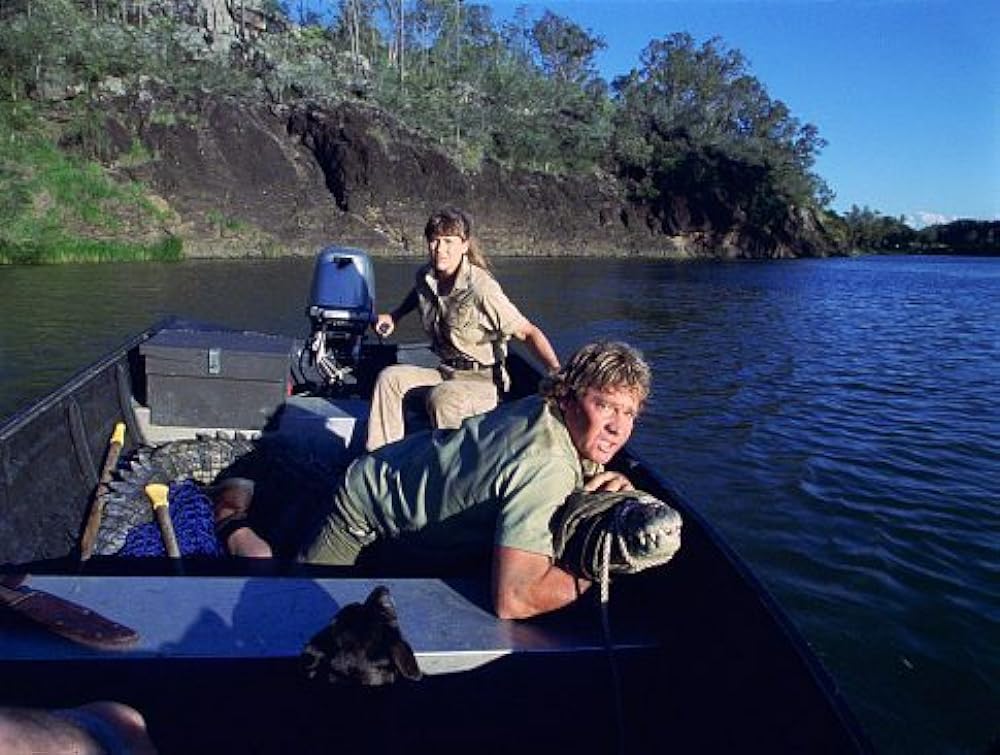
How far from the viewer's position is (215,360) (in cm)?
573

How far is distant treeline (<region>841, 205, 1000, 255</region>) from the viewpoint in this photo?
112625 millimetres

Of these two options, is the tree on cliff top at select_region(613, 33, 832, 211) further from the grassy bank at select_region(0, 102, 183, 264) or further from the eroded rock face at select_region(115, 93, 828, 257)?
the grassy bank at select_region(0, 102, 183, 264)

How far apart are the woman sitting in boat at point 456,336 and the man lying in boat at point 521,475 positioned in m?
1.72

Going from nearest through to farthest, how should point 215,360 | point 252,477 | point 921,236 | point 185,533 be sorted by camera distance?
point 185,533 → point 252,477 → point 215,360 → point 921,236

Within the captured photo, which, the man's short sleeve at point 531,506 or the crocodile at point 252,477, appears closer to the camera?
the man's short sleeve at point 531,506

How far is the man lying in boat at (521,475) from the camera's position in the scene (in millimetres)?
2670

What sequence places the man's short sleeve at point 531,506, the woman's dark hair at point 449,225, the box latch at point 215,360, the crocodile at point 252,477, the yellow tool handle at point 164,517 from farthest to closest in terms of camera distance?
1. the box latch at point 215,360
2. the woman's dark hair at point 449,225
3. the crocodile at point 252,477
4. the yellow tool handle at point 164,517
5. the man's short sleeve at point 531,506

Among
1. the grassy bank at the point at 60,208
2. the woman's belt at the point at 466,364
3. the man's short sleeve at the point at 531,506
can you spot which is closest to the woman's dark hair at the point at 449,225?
the woman's belt at the point at 466,364

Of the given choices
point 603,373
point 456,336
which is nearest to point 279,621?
point 603,373

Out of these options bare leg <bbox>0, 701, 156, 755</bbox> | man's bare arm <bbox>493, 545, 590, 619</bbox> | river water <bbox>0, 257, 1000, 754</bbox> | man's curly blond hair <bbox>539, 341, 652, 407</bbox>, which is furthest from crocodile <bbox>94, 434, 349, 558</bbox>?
river water <bbox>0, 257, 1000, 754</bbox>

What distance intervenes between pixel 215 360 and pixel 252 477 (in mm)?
1001

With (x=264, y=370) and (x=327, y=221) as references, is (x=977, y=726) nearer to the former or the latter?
(x=264, y=370)

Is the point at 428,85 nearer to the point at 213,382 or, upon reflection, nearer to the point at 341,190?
the point at 341,190

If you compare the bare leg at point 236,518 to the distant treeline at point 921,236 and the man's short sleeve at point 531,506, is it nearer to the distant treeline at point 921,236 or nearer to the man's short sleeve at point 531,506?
the man's short sleeve at point 531,506
